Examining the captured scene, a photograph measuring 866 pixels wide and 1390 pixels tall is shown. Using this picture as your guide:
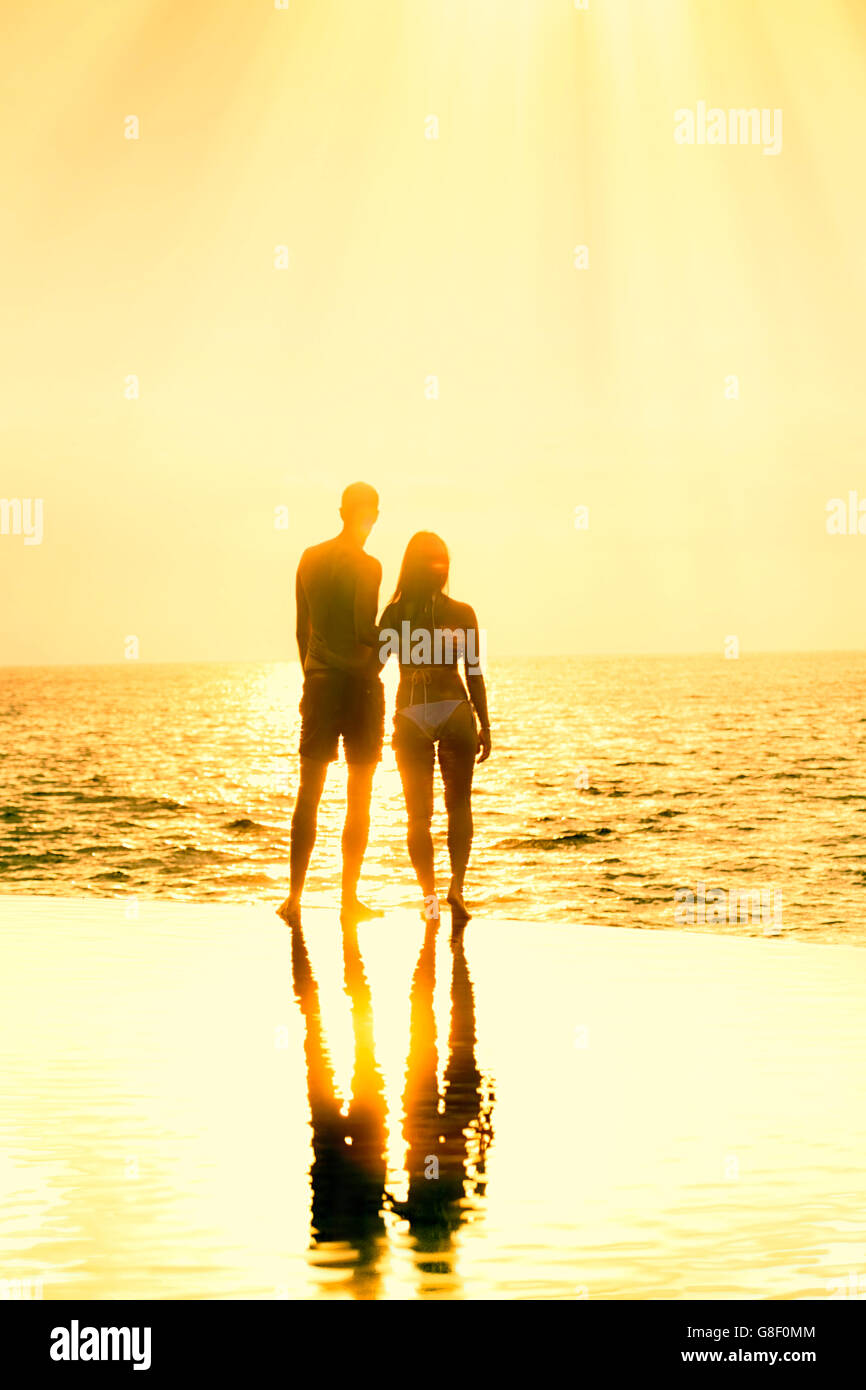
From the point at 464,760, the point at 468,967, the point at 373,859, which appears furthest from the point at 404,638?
the point at 373,859

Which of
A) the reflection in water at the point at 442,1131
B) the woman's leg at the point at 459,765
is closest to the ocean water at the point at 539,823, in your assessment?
the woman's leg at the point at 459,765

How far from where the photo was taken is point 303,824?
10375mm

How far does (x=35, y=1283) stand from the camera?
4.02 metres

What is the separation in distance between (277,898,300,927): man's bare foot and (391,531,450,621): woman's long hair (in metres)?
1.99

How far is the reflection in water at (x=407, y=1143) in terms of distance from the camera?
440 cm

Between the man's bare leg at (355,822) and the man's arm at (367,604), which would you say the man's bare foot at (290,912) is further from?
the man's arm at (367,604)

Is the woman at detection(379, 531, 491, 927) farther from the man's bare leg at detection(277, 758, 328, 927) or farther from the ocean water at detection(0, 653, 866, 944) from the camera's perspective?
the ocean water at detection(0, 653, 866, 944)

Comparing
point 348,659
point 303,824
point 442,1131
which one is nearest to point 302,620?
point 348,659

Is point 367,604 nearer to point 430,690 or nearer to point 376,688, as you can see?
point 376,688

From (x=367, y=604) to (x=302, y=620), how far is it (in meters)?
0.52

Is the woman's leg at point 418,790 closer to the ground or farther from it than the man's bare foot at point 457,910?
farther from it

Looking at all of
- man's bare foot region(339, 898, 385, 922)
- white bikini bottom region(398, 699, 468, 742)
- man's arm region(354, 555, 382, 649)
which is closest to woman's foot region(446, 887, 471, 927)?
man's bare foot region(339, 898, 385, 922)

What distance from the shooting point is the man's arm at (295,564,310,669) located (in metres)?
10.3

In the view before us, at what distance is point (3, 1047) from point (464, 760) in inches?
166
